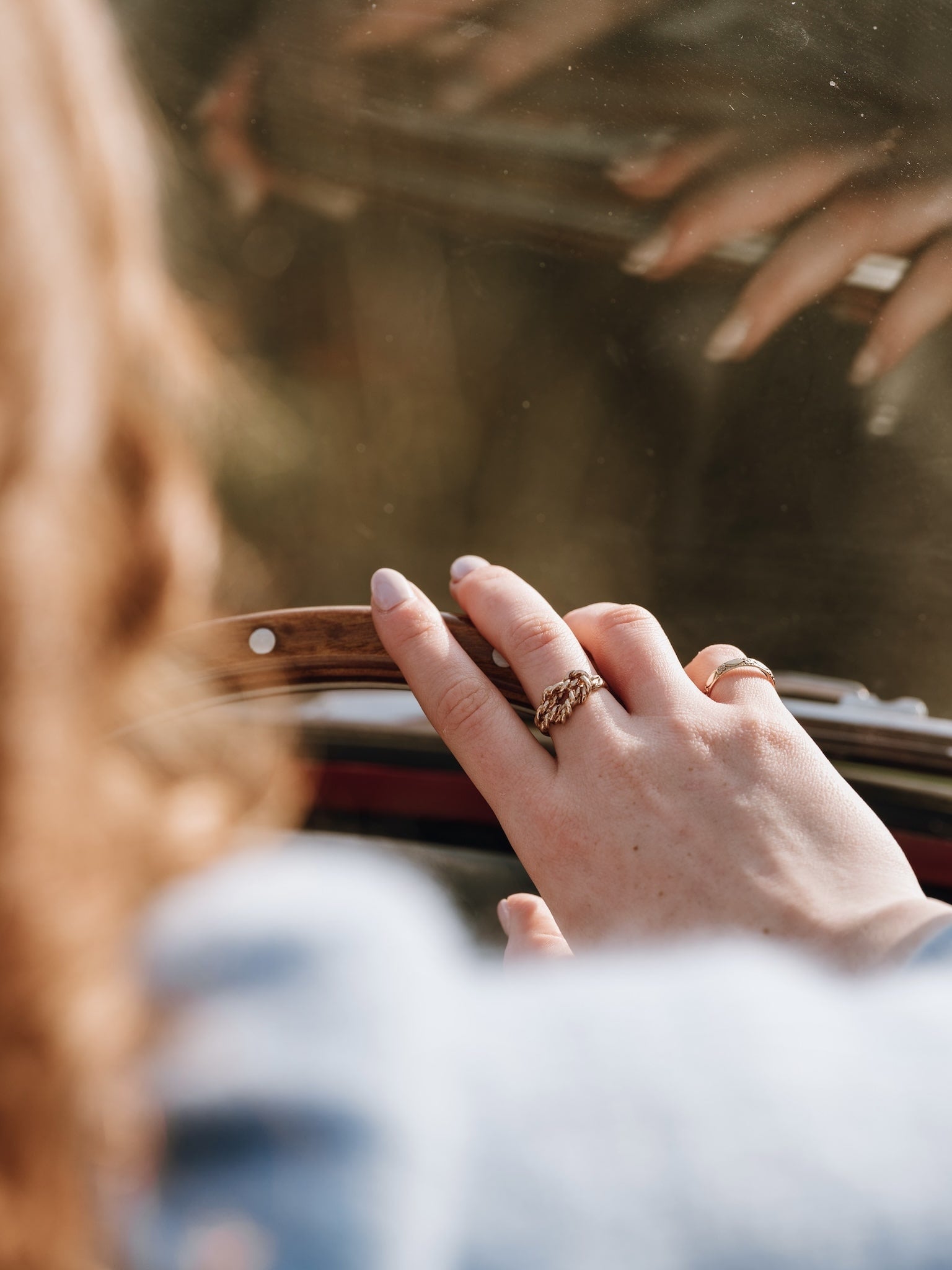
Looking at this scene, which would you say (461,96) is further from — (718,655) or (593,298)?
(718,655)

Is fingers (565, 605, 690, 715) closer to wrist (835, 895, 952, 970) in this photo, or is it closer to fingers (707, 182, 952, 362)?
wrist (835, 895, 952, 970)

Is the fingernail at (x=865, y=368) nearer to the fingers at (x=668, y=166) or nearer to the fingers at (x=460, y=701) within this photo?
the fingers at (x=668, y=166)

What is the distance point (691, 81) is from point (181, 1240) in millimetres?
937

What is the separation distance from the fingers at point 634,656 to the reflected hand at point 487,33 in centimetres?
56

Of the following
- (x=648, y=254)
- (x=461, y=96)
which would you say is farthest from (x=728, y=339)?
(x=461, y=96)

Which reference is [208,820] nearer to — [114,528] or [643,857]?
[114,528]

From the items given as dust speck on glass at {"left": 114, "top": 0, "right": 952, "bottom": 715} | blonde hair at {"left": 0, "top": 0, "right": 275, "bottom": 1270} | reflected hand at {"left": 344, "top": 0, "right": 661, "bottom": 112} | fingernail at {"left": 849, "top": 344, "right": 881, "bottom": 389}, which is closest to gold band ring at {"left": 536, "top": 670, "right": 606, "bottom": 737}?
blonde hair at {"left": 0, "top": 0, "right": 275, "bottom": 1270}

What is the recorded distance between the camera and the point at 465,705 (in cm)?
62

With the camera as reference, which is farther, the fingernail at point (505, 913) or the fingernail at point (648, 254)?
the fingernail at point (648, 254)

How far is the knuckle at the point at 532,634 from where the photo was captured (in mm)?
622

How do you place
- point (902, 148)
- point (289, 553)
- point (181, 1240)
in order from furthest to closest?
point (289, 553), point (902, 148), point (181, 1240)

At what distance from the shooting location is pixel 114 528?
0.41 metres

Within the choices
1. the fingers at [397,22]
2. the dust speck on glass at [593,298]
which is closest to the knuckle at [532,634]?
the dust speck on glass at [593,298]

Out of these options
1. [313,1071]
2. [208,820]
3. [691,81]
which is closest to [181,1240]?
[313,1071]
